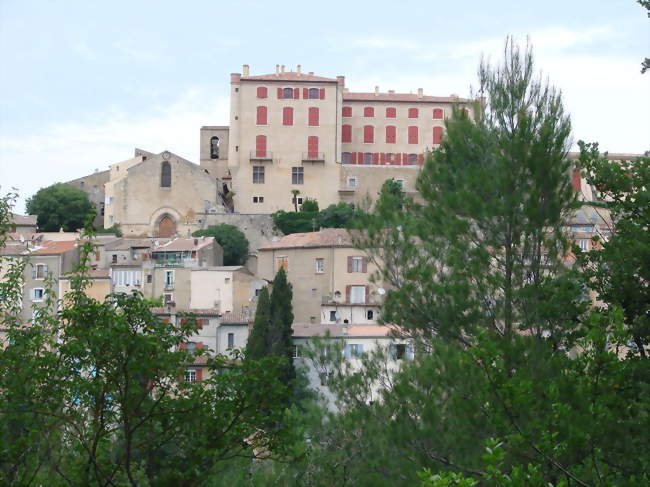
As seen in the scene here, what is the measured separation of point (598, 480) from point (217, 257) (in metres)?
51.9

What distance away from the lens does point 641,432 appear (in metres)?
10.0

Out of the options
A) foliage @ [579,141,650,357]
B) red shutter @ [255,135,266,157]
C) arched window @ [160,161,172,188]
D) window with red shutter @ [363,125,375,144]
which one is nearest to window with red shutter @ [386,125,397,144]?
window with red shutter @ [363,125,375,144]

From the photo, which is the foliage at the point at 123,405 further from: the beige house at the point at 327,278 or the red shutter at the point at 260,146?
the red shutter at the point at 260,146

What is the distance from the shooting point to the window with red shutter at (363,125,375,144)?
251ft

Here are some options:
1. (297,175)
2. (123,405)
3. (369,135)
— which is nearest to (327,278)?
(297,175)

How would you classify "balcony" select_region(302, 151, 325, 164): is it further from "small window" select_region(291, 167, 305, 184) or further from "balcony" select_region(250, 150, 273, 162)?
"balcony" select_region(250, 150, 273, 162)

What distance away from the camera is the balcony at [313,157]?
72.1m

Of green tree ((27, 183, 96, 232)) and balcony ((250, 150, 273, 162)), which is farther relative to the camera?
balcony ((250, 150, 273, 162))

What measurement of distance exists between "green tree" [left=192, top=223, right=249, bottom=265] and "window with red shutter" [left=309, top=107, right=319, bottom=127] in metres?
12.1

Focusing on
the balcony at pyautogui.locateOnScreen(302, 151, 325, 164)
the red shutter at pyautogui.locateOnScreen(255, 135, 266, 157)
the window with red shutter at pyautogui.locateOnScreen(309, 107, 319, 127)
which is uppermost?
the window with red shutter at pyautogui.locateOnScreen(309, 107, 319, 127)

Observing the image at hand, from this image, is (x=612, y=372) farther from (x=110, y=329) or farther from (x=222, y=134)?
(x=222, y=134)

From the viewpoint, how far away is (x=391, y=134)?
251 feet

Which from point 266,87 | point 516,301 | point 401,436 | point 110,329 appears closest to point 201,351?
point 110,329

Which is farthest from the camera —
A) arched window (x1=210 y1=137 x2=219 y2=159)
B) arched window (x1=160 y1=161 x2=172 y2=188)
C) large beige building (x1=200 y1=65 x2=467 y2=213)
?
arched window (x1=210 y1=137 x2=219 y2=159)
